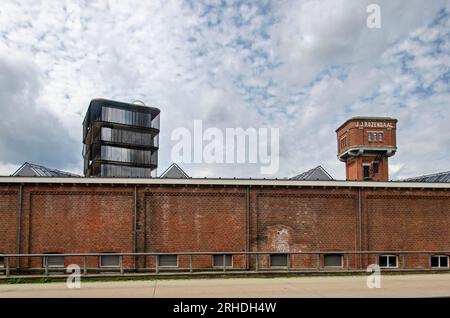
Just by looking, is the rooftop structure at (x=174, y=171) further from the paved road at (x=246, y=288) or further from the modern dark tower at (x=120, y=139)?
the modern dark tower at (x=120, y=139)

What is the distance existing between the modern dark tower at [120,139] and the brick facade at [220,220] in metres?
34.8

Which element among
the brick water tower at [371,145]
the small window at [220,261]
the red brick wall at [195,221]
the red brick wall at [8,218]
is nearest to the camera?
the red brick wall at [8,218]

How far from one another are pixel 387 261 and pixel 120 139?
41.6 meters

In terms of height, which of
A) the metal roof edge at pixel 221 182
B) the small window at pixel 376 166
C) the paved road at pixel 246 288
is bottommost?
the paved road at pixel 246 288

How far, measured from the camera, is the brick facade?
62.5ft

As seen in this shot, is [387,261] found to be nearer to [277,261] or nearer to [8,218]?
[277,261]

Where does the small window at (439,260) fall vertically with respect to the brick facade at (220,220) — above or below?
below

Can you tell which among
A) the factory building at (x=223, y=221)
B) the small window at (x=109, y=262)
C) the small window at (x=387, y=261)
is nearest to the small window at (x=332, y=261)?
the factory building at (x=223, y=221)

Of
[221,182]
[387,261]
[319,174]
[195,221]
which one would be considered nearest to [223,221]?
[195,221]

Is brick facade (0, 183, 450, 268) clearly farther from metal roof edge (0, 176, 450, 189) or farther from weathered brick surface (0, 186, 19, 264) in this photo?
metal roof edge (0, 176, 450, 189)

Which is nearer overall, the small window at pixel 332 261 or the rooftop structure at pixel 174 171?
the small window at pixel 332 261

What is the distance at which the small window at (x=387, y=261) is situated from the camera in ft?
67.8
